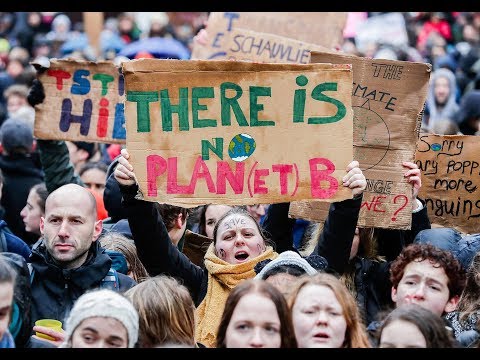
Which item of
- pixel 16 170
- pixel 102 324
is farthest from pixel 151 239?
pixel 16 170

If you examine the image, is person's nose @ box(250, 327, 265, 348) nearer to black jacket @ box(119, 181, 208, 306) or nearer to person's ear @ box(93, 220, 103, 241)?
black jacket @ box(119, 181, 208, 306)

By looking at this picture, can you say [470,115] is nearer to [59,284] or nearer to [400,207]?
[400,207]

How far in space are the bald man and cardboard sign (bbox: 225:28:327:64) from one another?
125 inches

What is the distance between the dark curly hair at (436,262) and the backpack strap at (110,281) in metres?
1.29

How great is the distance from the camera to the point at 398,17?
18.5m

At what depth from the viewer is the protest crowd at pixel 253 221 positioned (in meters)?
4.71

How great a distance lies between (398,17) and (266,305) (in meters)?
14.4

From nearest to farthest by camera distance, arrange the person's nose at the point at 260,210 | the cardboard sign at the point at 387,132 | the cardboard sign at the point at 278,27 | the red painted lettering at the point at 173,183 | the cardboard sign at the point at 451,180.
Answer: the red painted lettering at the point at 173,183 → the cardboard sign at the point at 387,132 → the cardboard sign at the point at 451,180 → the person's nose at the point at 260,210 → the cardboard sign at the point at 278,27

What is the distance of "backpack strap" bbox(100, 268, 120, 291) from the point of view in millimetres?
5656

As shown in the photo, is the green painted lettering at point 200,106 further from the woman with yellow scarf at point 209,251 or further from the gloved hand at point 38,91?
the gloved hand at point 38,91

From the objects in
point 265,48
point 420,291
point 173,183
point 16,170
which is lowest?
point 420,291

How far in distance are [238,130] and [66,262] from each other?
1023 millimetres

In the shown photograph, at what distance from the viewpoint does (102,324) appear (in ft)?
14.7

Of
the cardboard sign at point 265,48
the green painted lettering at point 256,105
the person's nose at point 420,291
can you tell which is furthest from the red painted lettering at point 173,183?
the cardboard sign at point 265,48
